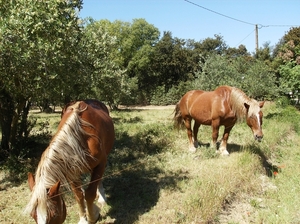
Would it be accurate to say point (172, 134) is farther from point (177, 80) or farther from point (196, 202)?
point (177, 80)

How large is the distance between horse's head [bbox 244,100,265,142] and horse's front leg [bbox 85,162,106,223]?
3.87m

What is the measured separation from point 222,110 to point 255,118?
1000 millimetres

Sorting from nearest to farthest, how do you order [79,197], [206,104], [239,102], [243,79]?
1. [79,197]
2. [239,102]
3. [206,104]
4. [243,79]

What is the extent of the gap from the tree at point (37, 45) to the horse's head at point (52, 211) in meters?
2.60

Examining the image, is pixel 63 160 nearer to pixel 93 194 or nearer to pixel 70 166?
pixel 70 166

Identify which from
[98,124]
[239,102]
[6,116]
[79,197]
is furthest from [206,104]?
[6,116]

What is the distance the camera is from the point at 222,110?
7062mm

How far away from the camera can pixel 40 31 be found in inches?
185

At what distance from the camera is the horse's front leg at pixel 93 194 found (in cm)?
374

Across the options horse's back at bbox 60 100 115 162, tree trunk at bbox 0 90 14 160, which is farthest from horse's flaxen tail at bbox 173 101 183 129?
tree trunk at bbox 0 90 14 160

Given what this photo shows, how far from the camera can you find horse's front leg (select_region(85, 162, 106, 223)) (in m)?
3.74

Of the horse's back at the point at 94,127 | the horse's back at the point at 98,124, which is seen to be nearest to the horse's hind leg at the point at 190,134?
the horse's back at the point at 98,124

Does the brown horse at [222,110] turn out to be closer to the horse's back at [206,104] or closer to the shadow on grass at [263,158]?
the horse's back at [206,104]

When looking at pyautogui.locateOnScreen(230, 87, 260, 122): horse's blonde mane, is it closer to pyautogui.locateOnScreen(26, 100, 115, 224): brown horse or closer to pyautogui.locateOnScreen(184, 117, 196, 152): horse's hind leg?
pyautogui.locateOnScreen(184, 117, 196, 152): horse's hind leg
